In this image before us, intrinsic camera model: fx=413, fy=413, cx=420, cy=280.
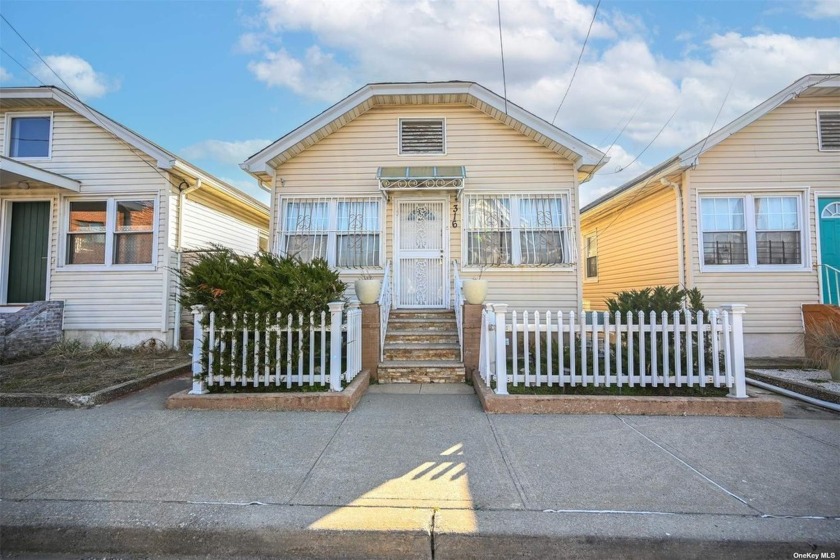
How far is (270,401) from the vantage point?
508cm

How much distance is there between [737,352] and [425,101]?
7.20 metres

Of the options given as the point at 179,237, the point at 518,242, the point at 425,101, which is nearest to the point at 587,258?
the point at 518,242

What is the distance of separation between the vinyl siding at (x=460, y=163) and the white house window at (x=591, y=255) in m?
5.54

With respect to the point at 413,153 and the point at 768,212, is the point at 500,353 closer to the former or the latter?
the point at 413,153

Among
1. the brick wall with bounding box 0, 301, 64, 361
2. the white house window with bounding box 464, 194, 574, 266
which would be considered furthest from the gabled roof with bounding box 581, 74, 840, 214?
the brick wall with bounding box 0, 301, 64, 361

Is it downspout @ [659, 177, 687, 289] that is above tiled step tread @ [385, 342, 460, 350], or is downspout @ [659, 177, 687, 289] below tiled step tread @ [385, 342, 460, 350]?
above

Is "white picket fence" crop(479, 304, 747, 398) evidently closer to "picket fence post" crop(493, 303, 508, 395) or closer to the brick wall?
"picket fence post" crop(493, 303, 508, 395)

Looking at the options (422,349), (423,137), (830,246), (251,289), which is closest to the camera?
(251,289)

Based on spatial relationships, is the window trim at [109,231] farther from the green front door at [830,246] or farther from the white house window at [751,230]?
the green front door at [830,246]

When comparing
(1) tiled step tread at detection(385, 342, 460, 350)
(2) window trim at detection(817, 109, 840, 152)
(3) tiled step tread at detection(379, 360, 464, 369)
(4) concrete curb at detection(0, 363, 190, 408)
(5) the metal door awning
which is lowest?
(4) concrete curb at detection(0, 363, 190, 408)

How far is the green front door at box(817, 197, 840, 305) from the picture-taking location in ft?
28.0

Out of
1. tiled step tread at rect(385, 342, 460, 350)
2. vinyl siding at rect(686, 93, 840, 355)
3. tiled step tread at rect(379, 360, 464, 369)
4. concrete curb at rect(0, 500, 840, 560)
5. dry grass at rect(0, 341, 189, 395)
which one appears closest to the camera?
concrete curb at rect(0, 500, 840, 560)

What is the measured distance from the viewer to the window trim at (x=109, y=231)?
29.7 feet

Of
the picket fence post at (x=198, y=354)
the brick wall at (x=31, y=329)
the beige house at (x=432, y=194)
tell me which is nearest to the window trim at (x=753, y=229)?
the beige house at (x=432, y=194)
